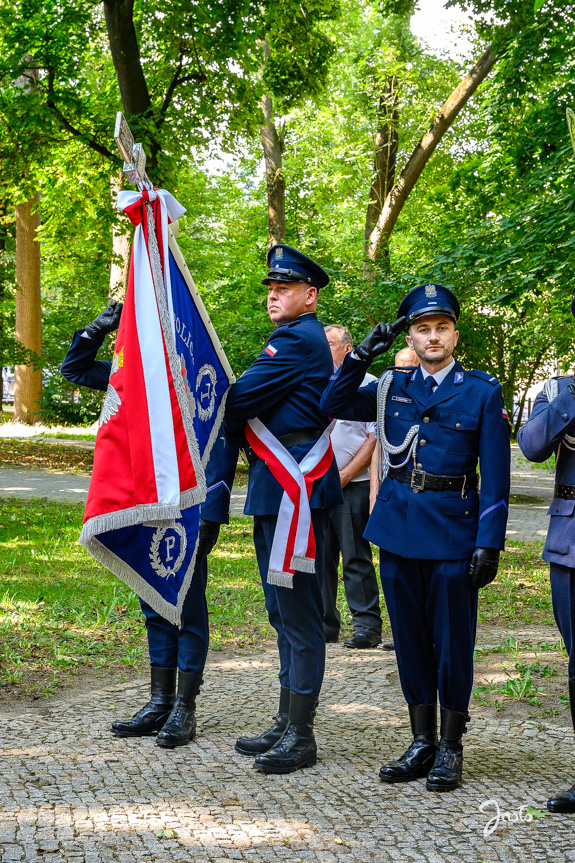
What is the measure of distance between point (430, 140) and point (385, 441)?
654 inches

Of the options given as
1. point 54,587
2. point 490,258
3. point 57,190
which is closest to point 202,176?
point 57,190

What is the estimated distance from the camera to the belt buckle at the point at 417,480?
4.11m

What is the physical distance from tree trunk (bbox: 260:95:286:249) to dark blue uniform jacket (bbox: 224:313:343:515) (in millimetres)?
16044

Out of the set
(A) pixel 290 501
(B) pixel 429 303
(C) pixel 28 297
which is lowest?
(A) pixel 290 501

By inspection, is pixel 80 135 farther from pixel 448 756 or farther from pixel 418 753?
pixel 448 756

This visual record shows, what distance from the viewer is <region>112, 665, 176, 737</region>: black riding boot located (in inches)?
185

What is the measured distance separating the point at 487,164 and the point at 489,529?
44.3 feet

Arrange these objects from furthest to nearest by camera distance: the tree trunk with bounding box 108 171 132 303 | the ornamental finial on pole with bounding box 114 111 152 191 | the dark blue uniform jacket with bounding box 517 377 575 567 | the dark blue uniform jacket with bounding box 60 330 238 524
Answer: the tree trunk with bounding box 108 171 132 303 < the dark blue uniform jacket with bounding box 60 330 238 524 < the ornamental finial on pole with bounding box 114 111 152 191 < the dark blue uniform jacket with bounding box 517 377 575 567

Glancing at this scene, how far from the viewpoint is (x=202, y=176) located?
25656 millimetres

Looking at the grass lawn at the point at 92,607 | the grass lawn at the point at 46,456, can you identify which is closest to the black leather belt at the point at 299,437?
the grass lawn at the point at 92,607

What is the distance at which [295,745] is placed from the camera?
168 inches

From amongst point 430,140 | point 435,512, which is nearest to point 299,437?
point 435,512

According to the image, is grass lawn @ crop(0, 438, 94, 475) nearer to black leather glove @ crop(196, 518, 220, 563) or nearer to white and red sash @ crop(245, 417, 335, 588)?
black leather glove @ crop(196, 518, 220, 563)

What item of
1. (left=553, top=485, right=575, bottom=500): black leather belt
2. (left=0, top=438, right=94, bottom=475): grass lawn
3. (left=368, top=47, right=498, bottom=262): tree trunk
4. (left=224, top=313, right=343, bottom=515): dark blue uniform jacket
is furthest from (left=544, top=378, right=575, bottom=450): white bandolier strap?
(left=0, top=438, right=94, bottom=475): grass lawn
